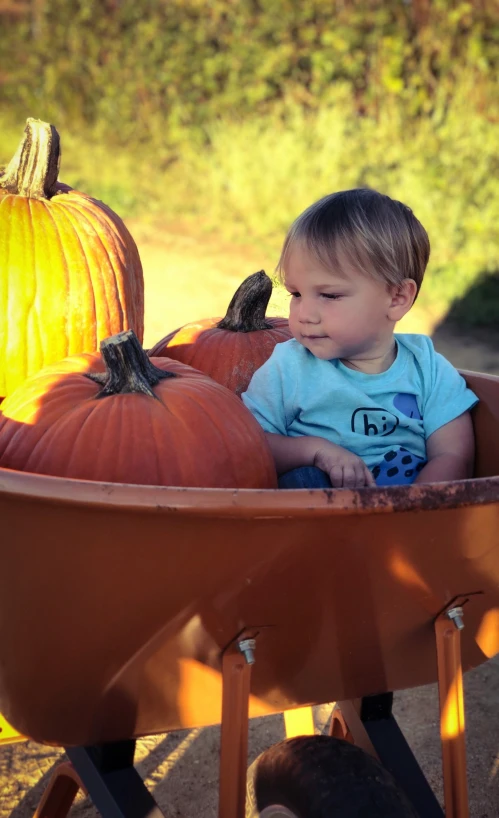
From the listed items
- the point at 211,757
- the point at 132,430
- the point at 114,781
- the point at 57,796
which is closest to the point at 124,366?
the point at 132,430

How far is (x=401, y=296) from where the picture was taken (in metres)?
1.84

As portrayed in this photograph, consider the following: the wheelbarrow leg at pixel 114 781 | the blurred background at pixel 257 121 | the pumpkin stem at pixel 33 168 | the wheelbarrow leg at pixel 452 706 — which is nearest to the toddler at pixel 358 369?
the wheelbarrow leg at pixel 452 706

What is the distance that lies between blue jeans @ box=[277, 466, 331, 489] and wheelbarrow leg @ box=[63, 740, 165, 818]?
516mm

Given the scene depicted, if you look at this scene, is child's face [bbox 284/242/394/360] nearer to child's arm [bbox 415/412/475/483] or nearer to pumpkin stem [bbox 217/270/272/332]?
child's arm [bbox 415/412/475/483]

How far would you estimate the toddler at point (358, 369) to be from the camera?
5.72ft

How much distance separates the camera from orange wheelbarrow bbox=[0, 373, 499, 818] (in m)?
1.11

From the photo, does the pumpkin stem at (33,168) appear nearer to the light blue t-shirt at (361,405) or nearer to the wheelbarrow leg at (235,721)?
the light blue t-shirt at (361,405)

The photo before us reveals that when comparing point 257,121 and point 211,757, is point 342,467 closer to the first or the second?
point 211,757

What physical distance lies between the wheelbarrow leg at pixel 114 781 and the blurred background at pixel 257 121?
13.3 feet

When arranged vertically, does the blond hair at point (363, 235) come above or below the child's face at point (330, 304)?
above

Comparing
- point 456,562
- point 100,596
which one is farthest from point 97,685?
point 456,562

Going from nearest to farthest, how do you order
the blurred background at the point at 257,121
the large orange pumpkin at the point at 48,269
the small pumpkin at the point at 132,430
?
1. the small pumpkin at the point at 132,430
2. the large orange pumpkin at the point at 48,269
3. the blurred background at the point at 257,121

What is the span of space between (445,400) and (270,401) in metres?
0.36

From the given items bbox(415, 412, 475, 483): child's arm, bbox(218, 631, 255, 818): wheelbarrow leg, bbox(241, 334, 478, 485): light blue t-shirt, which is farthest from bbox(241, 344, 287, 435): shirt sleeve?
bbox(218, 631, 255, 818): wheelbarrow leg
